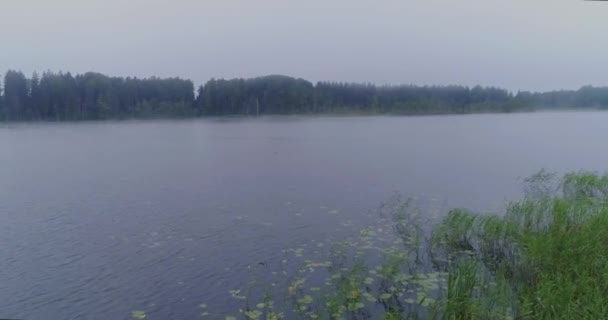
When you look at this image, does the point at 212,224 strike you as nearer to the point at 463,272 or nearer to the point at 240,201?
the point at 240,201

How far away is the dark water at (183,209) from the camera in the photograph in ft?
25.8

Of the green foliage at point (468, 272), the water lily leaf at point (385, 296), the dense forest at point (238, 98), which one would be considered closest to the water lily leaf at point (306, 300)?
the green foliage at point (468, 272)

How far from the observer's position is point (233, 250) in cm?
993

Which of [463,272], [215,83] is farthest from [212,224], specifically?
[215,83]

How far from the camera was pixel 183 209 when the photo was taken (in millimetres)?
14258

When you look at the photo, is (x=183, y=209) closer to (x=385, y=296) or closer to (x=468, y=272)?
(x=385, y=296)

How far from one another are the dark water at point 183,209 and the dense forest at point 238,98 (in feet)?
236

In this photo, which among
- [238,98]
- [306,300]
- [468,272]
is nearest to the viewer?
[468,272]

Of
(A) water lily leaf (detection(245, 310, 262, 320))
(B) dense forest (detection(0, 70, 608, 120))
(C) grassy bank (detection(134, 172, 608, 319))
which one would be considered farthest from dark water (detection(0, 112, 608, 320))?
(B) dense forest (detection(0, 70, 608, 120))

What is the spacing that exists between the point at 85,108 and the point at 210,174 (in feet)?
282

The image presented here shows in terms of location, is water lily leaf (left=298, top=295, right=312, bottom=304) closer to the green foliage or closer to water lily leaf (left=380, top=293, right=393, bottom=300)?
the green foliage

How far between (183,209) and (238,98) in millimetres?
99015

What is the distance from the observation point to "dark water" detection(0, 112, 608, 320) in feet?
25.8

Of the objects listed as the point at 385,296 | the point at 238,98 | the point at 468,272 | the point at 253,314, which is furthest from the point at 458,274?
the point at 238,98
